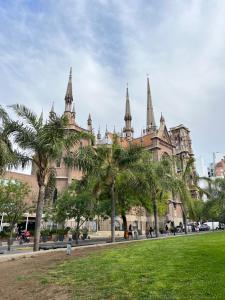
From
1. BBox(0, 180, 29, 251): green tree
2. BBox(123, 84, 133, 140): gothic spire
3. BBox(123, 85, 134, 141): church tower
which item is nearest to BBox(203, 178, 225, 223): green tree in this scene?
BBox(0, 180, 29, 251): green tree

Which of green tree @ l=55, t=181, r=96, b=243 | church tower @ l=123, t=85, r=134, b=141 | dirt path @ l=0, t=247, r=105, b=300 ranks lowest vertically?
dirt path @ l=0, t=247, r=105, b=300

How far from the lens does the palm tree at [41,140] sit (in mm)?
18516

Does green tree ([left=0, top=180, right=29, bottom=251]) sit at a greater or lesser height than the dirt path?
greater

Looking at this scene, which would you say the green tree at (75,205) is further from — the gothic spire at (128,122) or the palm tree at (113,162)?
the gothic spire at (128,122)

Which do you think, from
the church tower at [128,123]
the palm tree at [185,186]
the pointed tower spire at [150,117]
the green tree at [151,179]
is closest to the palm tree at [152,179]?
the green tree at [151,179]

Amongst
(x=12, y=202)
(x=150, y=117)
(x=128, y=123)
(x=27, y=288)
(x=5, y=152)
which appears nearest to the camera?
A: (x=27, y=288)

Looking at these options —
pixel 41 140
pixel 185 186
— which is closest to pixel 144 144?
pixel 185 186

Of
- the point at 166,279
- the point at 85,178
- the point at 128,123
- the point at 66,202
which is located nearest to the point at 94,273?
the point at 166,279

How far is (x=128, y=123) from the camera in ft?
283

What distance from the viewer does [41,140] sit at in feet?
60.7

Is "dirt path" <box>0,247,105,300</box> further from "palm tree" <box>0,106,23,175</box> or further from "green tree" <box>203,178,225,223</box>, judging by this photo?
"green tree" <box>203,178,225,223</box>

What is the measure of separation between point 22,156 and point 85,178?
6.92 meters

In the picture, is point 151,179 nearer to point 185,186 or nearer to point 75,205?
point 75,205

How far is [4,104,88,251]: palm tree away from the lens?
18516 millimetres
